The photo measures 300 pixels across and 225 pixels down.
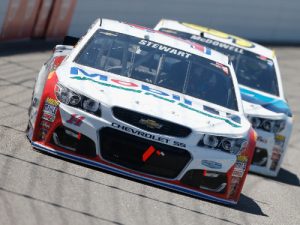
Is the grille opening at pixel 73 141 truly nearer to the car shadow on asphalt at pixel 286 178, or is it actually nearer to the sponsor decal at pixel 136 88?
the sponsor decal at pixel 136 88

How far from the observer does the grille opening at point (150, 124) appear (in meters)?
8.42

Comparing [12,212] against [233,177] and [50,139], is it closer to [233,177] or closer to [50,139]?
[50,139]

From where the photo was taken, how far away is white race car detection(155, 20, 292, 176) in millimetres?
11312

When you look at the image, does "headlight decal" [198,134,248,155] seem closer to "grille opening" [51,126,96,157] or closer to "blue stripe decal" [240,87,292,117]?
"grille opening" [51,126,96,157]

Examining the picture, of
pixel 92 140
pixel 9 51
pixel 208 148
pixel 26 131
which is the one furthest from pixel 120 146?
pixel 9 51

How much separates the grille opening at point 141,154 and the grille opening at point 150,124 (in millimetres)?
117

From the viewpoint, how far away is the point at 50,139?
8555 millimetres

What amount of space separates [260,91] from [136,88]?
3456 millimetres

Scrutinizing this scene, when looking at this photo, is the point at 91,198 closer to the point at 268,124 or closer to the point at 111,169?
the point at 111,169

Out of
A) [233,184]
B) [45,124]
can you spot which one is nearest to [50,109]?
[45,124]

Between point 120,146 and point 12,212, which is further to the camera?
point 120,146

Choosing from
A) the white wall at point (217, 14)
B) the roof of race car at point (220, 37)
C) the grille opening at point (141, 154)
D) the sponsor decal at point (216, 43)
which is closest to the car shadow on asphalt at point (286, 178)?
the roof of race car at point (220, 37)

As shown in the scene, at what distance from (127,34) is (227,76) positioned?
1.13 meters

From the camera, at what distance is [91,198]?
7605 mm
